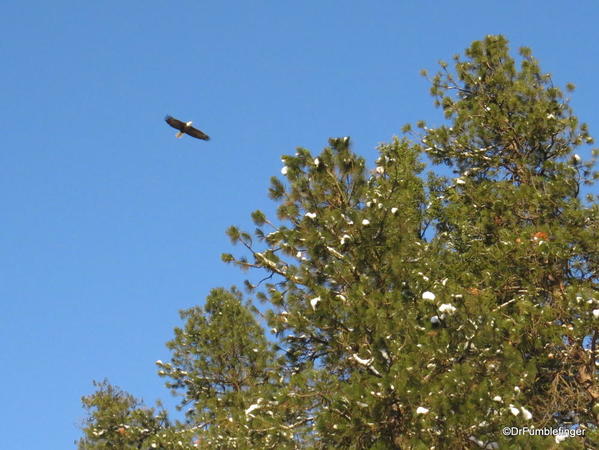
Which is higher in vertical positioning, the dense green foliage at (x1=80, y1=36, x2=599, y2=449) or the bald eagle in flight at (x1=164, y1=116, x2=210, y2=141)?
the bald eagle in flight at (x1=164, y1=116, x2=210, y2=141)

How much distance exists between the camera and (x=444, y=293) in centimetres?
1087

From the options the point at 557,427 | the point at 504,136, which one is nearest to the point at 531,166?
the point at 504,136

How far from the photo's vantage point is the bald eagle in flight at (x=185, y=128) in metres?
14.7

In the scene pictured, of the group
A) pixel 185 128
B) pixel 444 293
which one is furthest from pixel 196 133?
pixel 444 293

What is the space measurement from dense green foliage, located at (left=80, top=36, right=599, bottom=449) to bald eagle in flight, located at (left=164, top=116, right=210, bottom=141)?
2014mm

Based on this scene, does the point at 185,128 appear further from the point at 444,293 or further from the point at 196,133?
the point at 444,293

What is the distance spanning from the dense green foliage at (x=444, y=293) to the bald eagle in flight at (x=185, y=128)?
2014 millimetres

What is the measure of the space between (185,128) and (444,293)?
6.50 m

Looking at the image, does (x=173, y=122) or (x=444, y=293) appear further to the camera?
(x=173, y=122)

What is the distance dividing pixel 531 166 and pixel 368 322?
313 inches

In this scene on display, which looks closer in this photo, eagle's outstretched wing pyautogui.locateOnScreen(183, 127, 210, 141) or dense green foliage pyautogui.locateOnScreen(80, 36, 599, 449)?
dense green foliage pyautogui.locateOnScreen(80, 36, 599, 449)

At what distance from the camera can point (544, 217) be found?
15.3 meters

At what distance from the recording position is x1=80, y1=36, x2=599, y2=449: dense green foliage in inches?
404

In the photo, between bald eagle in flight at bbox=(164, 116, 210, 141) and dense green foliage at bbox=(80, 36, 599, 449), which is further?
bald eagle in flight at bbox=(164, 116, 210, 141)
